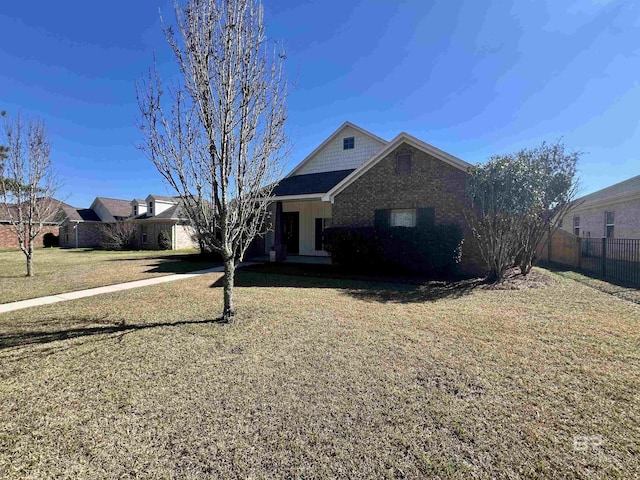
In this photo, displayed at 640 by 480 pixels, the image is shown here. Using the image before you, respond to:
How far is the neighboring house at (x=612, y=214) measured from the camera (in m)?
14.2

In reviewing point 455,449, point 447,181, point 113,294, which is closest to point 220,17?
point 455,449

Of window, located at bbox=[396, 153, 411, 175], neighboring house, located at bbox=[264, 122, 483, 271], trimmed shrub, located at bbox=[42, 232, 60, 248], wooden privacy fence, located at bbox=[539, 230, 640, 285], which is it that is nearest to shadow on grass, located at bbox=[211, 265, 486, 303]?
neighboring house, located at bbox=[264, 122, 483, 271]

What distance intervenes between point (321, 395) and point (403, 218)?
10028 mm

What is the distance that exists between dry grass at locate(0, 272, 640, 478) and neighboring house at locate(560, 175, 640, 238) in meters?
12.2

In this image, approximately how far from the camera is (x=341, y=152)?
1795 cm

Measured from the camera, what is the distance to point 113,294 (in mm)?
8445

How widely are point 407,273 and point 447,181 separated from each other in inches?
152

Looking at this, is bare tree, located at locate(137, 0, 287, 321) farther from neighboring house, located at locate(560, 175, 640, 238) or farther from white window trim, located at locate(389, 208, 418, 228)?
neighboring house, located at locate(560, 175, 640, 238)

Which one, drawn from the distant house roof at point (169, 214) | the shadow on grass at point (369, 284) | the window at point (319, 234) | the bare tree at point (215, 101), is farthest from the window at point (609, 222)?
the distant house roof at point (169, 214)

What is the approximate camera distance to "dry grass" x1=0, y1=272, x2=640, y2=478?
7.59 ft

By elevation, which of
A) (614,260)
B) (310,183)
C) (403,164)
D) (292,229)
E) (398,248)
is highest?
(310,183)

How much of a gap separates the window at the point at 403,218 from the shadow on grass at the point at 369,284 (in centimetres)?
255

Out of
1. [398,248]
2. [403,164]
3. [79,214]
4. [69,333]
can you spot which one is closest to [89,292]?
[69,333]

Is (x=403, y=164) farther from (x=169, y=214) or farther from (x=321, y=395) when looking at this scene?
(x=169, y=214)
